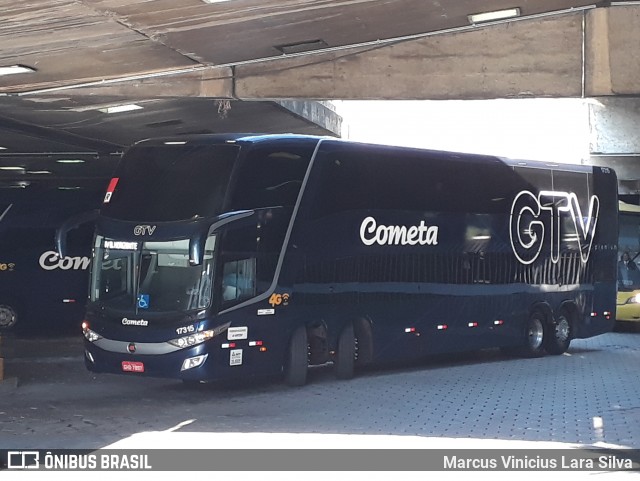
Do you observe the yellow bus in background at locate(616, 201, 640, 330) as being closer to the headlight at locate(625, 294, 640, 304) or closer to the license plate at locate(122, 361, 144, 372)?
the headlight at locate(625, 294, 640, 304)

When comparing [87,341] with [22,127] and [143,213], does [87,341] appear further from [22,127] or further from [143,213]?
[22,127]

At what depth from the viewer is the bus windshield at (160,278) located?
52.1 ft

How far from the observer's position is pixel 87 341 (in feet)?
54.7

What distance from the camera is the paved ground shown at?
1307 centimetres

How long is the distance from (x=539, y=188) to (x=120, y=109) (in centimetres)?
840

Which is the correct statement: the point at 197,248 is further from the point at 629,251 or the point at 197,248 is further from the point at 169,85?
the point at 629,251

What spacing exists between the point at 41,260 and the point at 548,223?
444 inches

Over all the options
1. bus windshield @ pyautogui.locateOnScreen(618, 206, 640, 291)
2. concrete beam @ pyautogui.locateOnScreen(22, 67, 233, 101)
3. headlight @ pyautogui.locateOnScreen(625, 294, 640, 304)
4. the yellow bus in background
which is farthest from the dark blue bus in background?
headlight @ pyautogui.locateOnScreen(625, 294, 640, 304)

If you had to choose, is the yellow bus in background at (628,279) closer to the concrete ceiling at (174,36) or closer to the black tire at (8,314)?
the black tire at (8,314)

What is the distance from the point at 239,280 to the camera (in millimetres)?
16359

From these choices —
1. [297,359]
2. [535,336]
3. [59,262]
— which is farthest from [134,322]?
[59,262]

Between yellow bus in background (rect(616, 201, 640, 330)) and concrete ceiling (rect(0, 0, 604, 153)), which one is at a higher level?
concrete ceiling (rect(0, 0, 604, 153))

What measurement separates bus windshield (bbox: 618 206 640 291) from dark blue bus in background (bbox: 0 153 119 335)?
14.0 meters
